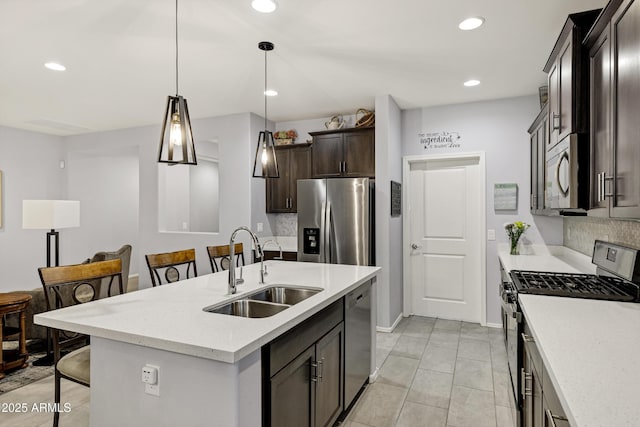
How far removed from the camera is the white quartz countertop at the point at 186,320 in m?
1.35

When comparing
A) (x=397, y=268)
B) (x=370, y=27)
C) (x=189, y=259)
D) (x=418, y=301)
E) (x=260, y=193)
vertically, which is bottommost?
(x=418, y=301)

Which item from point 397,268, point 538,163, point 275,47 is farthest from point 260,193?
point 538,163

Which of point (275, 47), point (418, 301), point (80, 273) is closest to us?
point (80, 273)

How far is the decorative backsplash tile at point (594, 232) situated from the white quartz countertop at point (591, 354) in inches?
27.6

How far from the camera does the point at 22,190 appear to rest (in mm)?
5906

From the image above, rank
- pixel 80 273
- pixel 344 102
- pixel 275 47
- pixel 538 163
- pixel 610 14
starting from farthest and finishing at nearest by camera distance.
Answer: pixel 344 102, pixel 538 163, pixel 275 47, pixel 80 273, pixel 610 14

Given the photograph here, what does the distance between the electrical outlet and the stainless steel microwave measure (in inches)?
83.4

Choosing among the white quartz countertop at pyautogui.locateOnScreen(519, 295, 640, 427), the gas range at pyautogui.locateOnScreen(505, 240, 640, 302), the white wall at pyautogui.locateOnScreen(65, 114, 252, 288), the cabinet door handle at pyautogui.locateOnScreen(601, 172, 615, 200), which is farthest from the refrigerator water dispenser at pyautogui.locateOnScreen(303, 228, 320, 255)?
the cabinet door handle at pyautogui.locateOnScreen(601, 172, 615, 200)

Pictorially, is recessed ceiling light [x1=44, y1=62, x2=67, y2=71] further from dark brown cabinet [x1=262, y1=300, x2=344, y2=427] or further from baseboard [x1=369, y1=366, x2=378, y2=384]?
baseboard [x1=369, y1=366, x2=378, y2=384]

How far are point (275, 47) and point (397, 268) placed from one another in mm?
2873

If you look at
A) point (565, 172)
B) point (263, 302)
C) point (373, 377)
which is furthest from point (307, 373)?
point (565, 172)

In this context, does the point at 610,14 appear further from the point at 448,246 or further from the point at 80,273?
the point at 448,246

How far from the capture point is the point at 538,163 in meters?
3.54

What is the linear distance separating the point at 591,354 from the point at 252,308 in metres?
1.61
